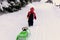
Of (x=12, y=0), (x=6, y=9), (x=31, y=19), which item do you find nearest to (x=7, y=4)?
(x=6, y=9)

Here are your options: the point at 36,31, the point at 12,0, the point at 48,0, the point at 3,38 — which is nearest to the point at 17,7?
the point at 12,0

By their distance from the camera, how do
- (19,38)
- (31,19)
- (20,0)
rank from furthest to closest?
(20,0), (31,19), (19,38)

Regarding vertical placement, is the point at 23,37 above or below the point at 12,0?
above

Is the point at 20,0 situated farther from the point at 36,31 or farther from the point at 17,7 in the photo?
the point at 36,31

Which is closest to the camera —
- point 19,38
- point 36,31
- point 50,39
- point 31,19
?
point 19,38

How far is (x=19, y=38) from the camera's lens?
10453 mm

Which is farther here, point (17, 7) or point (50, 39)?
point (17, 7)

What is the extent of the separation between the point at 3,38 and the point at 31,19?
4782 millimetres

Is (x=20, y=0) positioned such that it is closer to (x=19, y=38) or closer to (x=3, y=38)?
(x=3, y=38)

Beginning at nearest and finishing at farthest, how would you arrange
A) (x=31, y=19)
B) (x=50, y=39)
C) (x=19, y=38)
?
(x=19, y=38) → (x=50, y=39) → (x=31, y=19)

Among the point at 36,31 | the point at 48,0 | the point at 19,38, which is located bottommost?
the point at 48,0

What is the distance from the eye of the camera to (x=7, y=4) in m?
27.0

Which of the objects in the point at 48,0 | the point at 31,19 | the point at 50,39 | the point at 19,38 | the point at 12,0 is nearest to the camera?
the point at 19,38

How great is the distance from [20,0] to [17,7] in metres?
3.75
